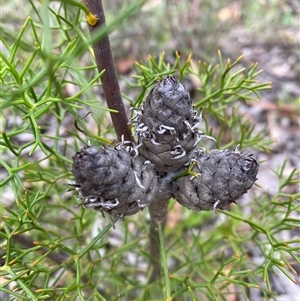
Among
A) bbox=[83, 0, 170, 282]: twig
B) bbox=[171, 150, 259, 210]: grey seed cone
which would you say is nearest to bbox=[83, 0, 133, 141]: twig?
bbox=[83, 0, 170, 282]: twig

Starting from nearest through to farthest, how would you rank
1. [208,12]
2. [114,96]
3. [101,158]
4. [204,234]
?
1. [101,158]
2. [114,96]
3. [204,234]
4. [208,12]

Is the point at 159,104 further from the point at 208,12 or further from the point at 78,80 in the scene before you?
the point at 208,12

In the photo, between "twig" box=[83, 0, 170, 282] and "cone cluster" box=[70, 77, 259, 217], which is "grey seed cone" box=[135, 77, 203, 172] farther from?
"twig" box=[83, 0, 170, 282]

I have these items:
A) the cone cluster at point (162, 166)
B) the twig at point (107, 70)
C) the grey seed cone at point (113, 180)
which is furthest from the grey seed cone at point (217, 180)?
the twig at point (107, 70)

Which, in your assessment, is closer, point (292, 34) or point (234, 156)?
point (234, 156)

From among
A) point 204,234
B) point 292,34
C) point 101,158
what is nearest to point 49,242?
point 101,158

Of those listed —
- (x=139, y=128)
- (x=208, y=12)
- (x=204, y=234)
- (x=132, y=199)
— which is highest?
(x=139, y=128)

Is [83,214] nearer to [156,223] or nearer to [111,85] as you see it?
[156,223]
